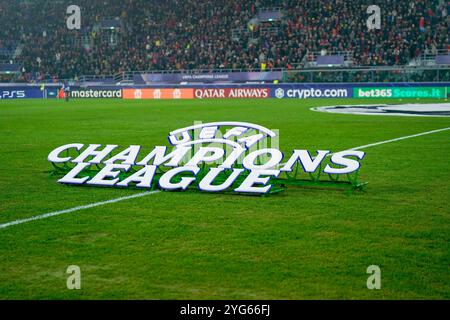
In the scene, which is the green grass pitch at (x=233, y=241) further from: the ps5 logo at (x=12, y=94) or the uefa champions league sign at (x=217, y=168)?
the ps5 logo at (x=12, y=94)

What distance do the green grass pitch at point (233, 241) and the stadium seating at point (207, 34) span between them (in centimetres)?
3606

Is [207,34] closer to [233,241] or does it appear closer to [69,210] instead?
[69,210]

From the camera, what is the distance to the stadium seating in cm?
4625

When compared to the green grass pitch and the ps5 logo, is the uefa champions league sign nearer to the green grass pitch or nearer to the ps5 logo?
the green grass pitch

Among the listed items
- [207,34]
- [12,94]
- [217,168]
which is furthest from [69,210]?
[12,94]

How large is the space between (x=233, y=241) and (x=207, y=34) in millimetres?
50857

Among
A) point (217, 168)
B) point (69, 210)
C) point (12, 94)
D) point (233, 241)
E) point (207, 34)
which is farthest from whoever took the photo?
point (12, 94)

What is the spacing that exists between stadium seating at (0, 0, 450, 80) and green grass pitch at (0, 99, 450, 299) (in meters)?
36.1

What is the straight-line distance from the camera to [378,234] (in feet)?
22.9

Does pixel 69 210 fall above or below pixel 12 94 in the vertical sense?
below

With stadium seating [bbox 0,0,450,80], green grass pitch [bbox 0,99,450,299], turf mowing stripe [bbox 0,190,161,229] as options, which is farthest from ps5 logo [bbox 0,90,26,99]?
turf mowing stripe [bbox 0,190,161,229]

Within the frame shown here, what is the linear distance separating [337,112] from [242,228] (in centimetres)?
2240

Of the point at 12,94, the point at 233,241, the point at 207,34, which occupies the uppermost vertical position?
the point at 207,34

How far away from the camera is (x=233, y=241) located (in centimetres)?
671
